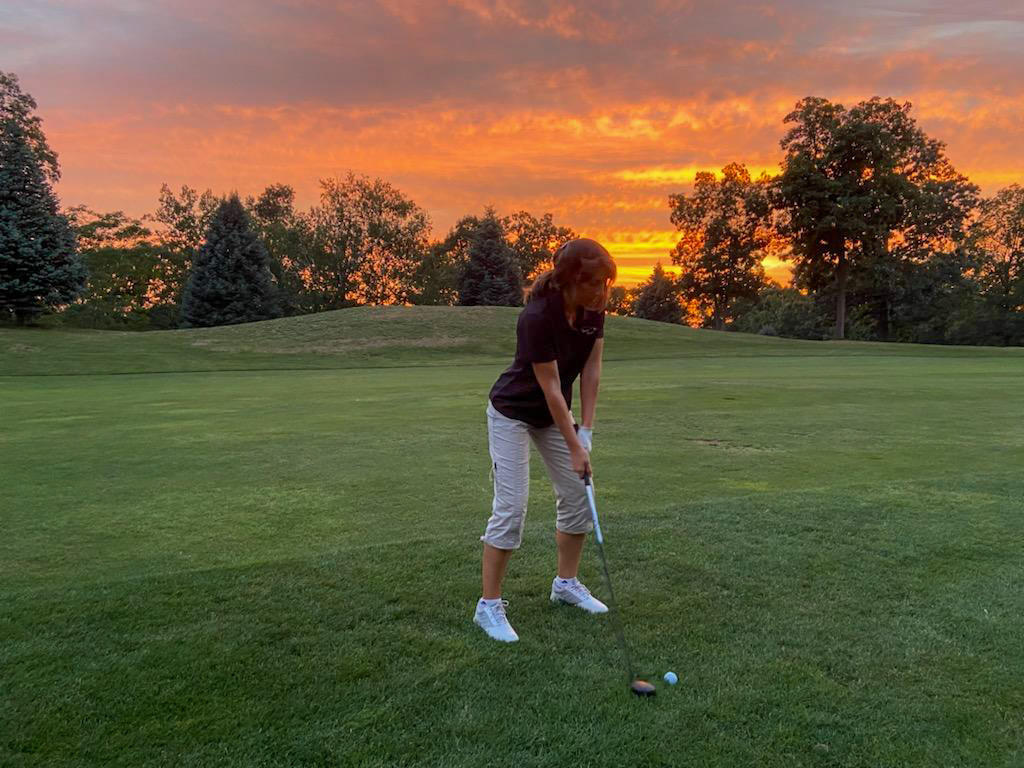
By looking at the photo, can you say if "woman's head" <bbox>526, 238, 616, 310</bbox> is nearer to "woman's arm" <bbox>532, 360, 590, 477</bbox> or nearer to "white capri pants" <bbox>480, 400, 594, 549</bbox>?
"woman's arm" <bbox>532, 360, 590, 477</bbox>

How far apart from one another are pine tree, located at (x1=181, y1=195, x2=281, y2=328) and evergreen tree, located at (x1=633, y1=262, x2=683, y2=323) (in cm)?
5157

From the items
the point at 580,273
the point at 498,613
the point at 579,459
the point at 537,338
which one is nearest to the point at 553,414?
the point at 579,459

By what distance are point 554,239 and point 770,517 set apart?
8274 centimetres

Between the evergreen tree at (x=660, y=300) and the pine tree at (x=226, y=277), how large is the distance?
51568 mm

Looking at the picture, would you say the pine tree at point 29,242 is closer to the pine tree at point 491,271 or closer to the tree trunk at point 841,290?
the pine tree at point 491,271

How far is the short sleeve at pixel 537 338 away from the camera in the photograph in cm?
360

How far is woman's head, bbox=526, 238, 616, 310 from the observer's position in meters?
3.62

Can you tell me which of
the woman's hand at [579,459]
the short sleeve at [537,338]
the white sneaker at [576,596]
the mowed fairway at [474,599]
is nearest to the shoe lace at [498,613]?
the mowed fairway at [474,599]

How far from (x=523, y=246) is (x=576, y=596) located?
273ft

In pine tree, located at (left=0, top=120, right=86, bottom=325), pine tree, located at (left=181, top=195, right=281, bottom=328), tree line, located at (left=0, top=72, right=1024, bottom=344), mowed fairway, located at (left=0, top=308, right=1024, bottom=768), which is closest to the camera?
mowed fairway, located at (left=0, top=308, right=1024, bottom=768)

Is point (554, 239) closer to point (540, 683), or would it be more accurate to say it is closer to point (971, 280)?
point (971, 280)

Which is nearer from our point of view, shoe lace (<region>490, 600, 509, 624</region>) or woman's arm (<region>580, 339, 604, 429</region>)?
shoe lace (<region>490, 600, 509, 624</region>)

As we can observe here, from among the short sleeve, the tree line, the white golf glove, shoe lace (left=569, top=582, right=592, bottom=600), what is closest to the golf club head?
shoe lace (left=569, top=582, right=592, bottom=600)

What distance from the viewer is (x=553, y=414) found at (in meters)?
3.64
